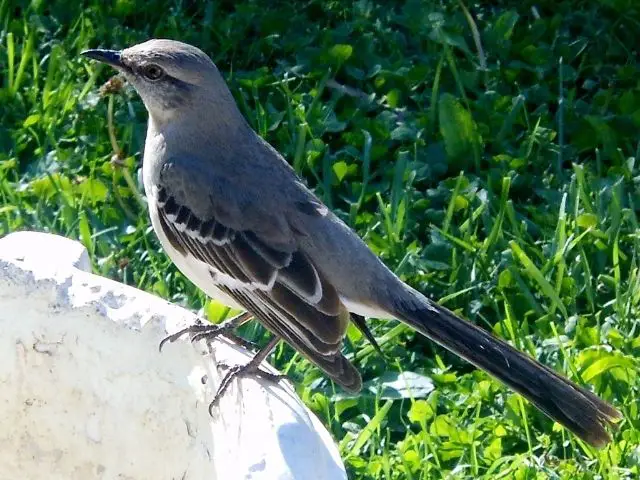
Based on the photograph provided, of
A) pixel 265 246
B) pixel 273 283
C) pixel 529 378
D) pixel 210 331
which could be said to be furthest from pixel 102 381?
pixel 529 378

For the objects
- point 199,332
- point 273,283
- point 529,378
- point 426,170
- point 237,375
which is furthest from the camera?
point 426,170

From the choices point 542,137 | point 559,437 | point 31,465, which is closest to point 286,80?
point 542,137

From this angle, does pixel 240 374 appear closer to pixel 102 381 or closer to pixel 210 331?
pixel 102 381

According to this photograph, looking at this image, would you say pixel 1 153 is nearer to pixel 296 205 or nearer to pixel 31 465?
pixel 296 205

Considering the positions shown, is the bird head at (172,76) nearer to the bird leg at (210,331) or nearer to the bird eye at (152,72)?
the bird eye at (152,72)

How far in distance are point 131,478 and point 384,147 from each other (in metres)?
3.16

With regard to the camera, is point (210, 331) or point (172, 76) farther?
point (172, 76)

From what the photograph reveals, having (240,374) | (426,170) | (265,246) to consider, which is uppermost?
(240,374)

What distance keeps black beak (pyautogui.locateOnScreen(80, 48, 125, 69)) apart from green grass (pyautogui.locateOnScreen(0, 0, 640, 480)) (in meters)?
1.01

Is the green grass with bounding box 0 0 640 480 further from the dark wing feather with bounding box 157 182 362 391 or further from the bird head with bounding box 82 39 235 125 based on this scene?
the bird head with bounding box 82 39 235 125

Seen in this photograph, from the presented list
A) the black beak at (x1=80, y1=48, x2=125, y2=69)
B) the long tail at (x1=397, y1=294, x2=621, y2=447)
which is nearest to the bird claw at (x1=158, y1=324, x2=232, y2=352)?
the long tail at (x1=397, y1=294, x2=621, y2=447)

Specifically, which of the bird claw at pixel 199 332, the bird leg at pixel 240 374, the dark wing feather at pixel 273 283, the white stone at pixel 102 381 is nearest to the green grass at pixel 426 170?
the dark wing feather at pixel 273 283

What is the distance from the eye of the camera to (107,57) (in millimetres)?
4785

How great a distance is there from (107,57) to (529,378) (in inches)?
78.3
